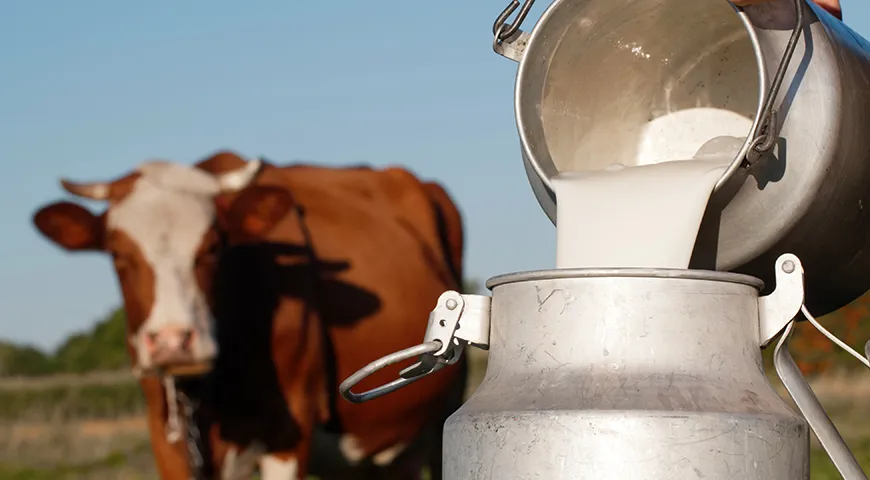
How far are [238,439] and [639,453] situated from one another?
3.25 m

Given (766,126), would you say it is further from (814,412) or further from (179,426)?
(179,426)

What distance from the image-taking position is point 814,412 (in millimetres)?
1562

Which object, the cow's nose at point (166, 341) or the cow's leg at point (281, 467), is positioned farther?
the cow's leg at point (281, 467)

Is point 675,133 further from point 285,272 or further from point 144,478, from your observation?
point 144,478

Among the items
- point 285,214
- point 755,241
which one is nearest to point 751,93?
point 755,241

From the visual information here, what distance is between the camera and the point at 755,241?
1.80 metres

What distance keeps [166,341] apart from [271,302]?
0.68m

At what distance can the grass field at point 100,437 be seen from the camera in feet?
23.3

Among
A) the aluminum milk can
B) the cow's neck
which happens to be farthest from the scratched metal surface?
the cow's neck

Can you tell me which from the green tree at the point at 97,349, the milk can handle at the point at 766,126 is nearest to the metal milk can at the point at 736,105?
the milk can handle at the point at 766,126

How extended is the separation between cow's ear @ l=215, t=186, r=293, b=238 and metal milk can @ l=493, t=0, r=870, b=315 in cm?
286

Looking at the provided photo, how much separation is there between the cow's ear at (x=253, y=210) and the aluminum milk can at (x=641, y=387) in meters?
3.22

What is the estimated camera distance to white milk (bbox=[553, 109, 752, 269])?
168cm

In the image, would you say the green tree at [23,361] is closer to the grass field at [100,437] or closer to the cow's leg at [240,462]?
the grass field at [100,437]
